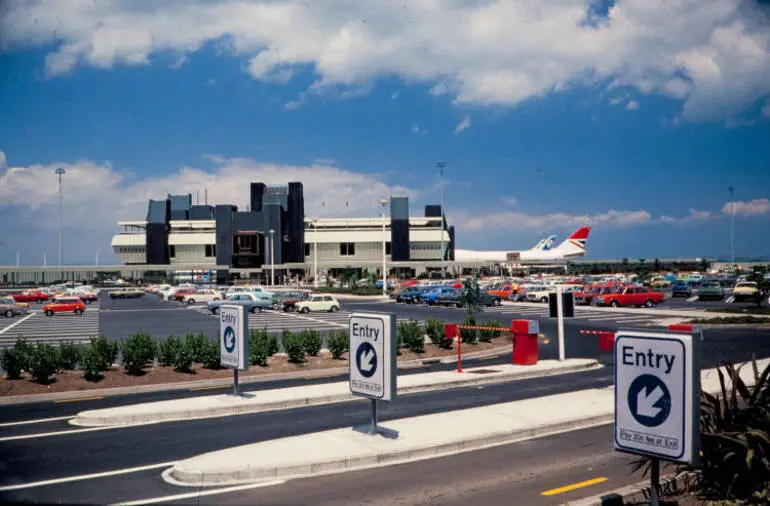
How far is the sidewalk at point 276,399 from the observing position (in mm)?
13414

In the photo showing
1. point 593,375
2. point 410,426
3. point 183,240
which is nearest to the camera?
point 410,426

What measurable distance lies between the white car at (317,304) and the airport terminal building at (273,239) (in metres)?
64.3

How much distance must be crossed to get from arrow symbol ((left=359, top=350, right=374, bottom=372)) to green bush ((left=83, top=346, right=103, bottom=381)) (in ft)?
31.3

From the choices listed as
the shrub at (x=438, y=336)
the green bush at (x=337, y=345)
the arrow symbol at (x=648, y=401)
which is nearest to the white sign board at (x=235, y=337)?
the green bush at (x=337, y=345)

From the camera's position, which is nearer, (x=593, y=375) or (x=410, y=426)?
(x=410, y=426)

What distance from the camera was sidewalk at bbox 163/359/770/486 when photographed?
31.3 feet

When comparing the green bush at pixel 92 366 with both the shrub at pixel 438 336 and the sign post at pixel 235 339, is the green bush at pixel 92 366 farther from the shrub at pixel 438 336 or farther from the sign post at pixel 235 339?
the shrub at pixel 438 336

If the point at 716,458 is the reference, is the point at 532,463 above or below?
below

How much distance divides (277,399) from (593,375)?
935cm

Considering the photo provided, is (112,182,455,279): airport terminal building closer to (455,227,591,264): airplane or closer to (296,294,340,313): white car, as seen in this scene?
(455,227,591,264): airplane

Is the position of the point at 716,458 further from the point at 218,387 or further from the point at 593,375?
the point at 218,387

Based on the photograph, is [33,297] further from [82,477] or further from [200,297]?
[82,477]

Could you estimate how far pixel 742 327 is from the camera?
32.9 metres

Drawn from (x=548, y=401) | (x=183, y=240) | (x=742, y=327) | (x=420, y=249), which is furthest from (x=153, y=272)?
(x=548, y=401)
